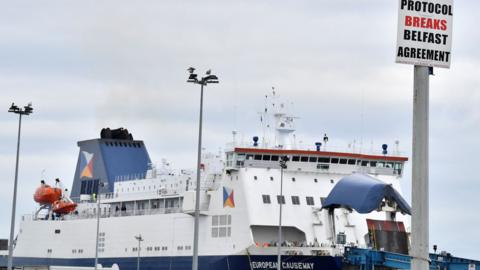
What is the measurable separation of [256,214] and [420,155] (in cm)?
4626

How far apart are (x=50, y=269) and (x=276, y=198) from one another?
2213 cm

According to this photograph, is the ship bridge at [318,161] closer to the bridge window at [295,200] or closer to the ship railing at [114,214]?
the bridge window at [295,200]

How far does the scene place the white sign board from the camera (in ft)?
54.1

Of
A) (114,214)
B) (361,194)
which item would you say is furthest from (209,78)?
(114,214)

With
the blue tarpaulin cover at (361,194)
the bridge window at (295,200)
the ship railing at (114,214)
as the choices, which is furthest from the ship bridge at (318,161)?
the ship railing at (114,214)

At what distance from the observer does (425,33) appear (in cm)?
1664

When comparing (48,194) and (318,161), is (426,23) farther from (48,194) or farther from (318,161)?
(48,194)

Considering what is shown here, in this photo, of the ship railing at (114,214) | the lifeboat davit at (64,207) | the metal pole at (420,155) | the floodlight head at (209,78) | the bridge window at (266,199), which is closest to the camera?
the metal pole at (420,155)

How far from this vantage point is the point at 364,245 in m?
63.9

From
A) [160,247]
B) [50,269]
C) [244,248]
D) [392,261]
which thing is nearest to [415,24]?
[50,269]

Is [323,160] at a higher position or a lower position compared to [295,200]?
higher

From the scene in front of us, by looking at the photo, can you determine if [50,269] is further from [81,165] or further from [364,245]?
[81,165]

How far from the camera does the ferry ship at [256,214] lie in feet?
202

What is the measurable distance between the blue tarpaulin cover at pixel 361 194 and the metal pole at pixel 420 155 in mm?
41669
